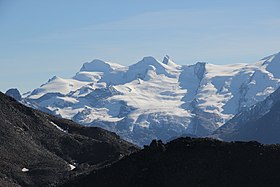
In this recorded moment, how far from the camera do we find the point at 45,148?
520 ft

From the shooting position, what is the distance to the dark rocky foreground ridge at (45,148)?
131475 millimetres

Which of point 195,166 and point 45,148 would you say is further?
point 45,148

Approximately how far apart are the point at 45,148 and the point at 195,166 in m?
70.5

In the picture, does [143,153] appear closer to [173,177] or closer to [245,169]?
[173,177]

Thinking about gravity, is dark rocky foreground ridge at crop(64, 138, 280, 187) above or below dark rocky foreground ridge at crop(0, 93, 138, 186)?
below

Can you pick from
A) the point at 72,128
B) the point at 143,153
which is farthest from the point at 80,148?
the point at 143,153

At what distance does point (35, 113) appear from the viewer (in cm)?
17812

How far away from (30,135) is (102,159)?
2229cm

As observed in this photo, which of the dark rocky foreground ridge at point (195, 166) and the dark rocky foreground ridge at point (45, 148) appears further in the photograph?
the dark rocky foreground ridge at point (45, 148)

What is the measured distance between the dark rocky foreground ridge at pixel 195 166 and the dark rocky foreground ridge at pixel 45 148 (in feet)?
82.0

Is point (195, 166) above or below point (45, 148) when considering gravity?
below

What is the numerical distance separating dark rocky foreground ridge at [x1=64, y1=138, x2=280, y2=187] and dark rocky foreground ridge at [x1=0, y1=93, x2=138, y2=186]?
25.0 m

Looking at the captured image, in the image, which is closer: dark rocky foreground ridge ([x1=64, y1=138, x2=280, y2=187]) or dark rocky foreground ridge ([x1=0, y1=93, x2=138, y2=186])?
dark rocky foreground ridge ([x1=64, y1=138, x2=280, y2=187])

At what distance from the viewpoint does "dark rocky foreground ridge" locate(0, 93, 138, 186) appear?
431 ft
